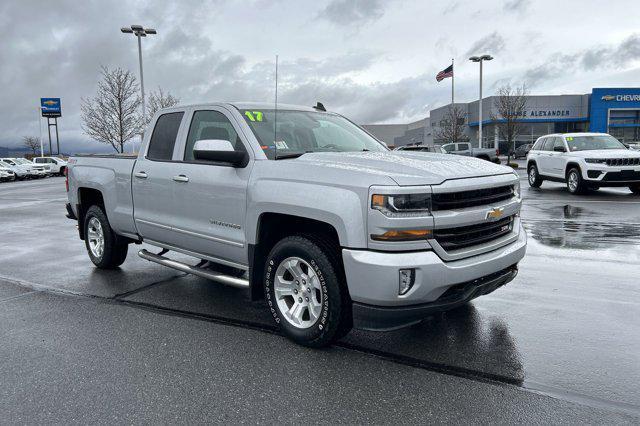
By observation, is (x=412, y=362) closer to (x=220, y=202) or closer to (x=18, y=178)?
(x=220, y=202)

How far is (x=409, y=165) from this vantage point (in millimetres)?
3857

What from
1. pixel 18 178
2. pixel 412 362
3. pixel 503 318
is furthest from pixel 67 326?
pixel 18 178

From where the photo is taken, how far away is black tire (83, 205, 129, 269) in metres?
6.51

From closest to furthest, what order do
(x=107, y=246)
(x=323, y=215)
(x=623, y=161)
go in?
(x=323, y=215) → (x=107, y=246) → (x=623, y=161)

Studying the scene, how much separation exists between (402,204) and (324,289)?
850 millimetres

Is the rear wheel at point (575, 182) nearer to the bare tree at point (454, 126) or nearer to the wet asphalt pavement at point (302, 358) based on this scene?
the wet asphalt pavement at point (302, 358)

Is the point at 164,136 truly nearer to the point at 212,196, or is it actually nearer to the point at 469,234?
the point at 212,196

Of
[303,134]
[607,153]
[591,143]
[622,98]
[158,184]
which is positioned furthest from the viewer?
[622,98]

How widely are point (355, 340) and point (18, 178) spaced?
44562mm

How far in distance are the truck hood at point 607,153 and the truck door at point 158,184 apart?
12.6m

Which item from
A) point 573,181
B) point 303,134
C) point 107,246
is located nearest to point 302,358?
point 303,134

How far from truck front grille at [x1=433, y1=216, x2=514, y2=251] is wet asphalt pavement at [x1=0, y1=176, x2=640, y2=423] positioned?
826 mm

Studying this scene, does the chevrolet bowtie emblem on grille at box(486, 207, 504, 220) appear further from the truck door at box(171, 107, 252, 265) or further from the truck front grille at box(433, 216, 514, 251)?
the truck door at box(171, 107, 252, 265)

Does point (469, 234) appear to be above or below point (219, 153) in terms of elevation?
below
